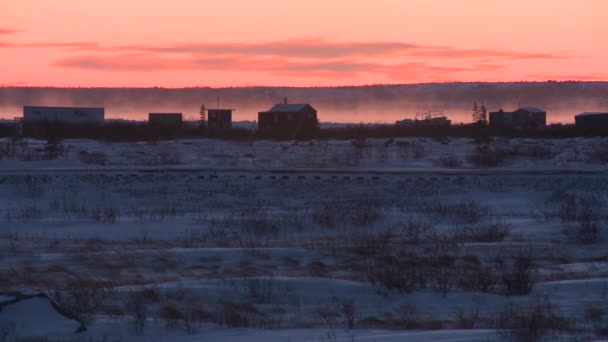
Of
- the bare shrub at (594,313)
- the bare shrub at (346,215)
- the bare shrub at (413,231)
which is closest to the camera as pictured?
the bare shrub at (594,313)

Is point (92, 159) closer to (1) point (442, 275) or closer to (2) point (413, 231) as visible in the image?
(2) point (413, 231)

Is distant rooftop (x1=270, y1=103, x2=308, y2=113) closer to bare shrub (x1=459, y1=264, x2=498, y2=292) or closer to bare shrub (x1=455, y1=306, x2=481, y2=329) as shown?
bare shrub (x1=459, y1=264, x2=498, y2=292)

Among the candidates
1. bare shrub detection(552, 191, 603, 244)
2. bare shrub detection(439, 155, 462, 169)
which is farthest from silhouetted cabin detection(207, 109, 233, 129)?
bare shrub detection(552, 191, 603, 244)

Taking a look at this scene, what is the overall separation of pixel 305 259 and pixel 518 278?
3644 millimetres

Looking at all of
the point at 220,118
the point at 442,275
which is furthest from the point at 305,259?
the point at 220,118

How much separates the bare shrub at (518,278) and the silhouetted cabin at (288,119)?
69.5m

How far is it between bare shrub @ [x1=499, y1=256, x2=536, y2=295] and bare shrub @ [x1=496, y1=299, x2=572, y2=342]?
517 millimetres

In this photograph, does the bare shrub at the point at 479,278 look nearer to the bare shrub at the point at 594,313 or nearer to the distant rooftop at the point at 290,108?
the bare shrub at the point at 594,313

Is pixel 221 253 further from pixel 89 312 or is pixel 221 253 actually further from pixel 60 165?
pixel 60 165

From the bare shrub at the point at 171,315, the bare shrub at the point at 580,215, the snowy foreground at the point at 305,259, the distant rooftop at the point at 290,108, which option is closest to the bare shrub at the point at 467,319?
the snowy foreground at the point at 305,259

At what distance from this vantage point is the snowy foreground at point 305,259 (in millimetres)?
8867

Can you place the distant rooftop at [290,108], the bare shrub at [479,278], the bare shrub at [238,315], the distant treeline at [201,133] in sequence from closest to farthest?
the bare shrub at [238,315]
the bare shrub at [479,278]
the distant treeline at [201,133]
the distant rooftop at [290,108]

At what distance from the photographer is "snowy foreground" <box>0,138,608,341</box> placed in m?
8.87

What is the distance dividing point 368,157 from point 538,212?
1988cm
